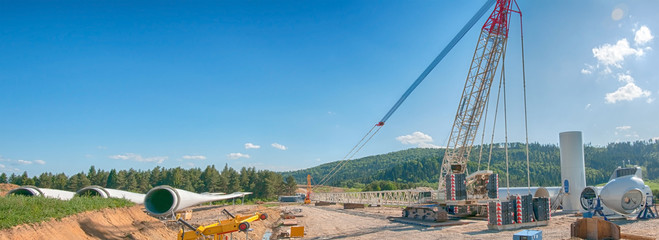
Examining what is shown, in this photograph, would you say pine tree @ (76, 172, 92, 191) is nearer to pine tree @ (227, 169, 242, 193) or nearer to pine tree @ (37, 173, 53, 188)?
pine tree @ (37, 173, 53, 188)

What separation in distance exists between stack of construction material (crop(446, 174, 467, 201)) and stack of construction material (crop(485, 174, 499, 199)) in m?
2.36

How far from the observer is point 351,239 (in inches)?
755

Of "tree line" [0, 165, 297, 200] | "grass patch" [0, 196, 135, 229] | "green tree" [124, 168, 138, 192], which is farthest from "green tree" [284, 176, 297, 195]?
"grass patch" [0, 196, 135, 229]

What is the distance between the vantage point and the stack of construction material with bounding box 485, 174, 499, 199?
26.5 meters

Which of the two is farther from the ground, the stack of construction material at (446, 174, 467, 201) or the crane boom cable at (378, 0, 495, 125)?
the crane boom cable at (378, 0, 495, 125)

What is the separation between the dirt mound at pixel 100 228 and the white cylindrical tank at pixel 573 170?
33.3 metres

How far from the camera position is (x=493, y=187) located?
87.5ft

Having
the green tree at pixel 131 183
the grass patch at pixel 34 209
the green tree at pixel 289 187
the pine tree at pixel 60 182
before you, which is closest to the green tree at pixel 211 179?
the green tree at pixel 131 183

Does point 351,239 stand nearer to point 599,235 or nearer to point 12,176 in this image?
point 599,235

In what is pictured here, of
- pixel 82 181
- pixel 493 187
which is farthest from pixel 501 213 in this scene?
pixel 82 181

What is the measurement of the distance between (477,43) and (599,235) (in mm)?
26484

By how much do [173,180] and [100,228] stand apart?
75459 mm

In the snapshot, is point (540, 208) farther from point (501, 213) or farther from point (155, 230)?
point (155, 230)

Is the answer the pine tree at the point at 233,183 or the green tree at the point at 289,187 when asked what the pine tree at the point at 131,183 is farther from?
the green tree at the point at 289,187
